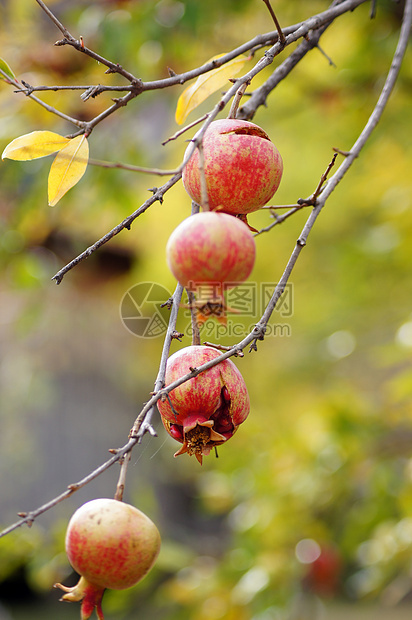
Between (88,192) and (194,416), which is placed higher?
(88,192)

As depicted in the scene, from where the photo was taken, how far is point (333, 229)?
2535 mm

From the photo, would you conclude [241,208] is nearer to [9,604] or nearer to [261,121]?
→ [261,121]

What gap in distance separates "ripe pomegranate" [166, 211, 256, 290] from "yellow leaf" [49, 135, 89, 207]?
0.15 meters

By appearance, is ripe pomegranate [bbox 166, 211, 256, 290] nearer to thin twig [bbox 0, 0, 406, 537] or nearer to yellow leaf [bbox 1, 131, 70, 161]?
thin twig [bbox 0, 0, 406, 537]

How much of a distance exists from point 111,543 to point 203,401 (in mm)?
127

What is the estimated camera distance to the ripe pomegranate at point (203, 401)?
0.48 metres

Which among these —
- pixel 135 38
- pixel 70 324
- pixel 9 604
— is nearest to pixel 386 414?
pixel 135 38

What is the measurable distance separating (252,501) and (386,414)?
1.81 feet

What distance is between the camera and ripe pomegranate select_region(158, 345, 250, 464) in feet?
1.58

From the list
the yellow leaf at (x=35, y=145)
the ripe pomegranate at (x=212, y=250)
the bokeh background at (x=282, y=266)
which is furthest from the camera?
the bokeh background at (x=282, y=266)

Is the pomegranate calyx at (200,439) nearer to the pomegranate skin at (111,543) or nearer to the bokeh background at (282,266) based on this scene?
the pomegranate skin at (111,543)

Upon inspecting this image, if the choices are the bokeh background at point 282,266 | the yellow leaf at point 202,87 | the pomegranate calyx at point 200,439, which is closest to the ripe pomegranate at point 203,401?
the pomegranate calyx at point 200,439

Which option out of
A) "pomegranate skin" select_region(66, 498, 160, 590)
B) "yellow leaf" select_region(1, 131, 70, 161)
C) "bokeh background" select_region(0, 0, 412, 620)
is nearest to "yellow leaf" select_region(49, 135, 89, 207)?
"yellow leaf" select_region(1, 131, 70, 161)

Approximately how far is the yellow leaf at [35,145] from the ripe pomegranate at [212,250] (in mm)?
167
